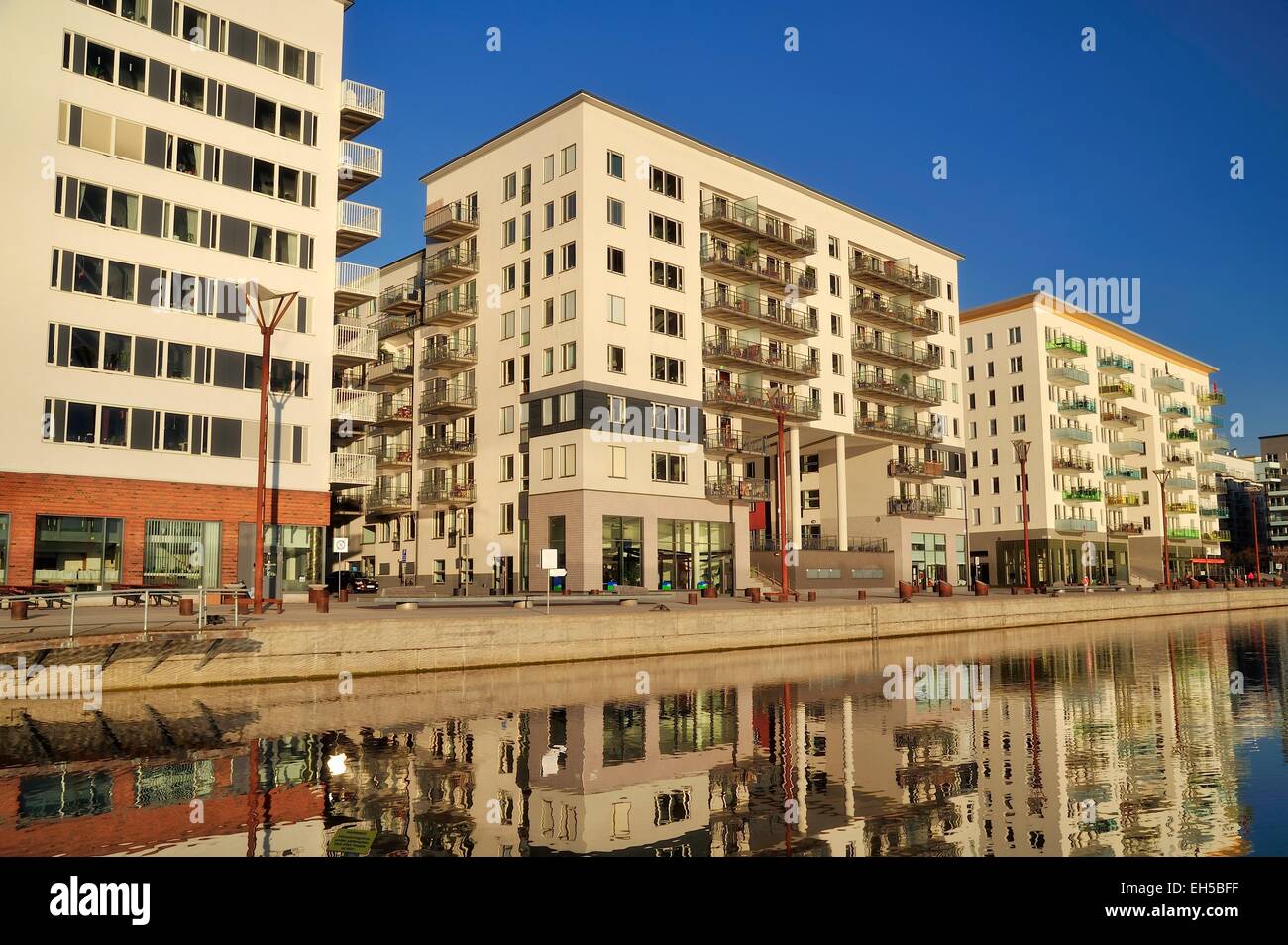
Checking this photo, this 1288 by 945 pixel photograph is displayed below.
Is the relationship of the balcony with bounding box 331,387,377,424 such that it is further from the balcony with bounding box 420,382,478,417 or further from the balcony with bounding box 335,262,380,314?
the balcony with bounding box 420,382,478,417

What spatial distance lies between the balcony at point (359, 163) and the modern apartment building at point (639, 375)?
444 inches

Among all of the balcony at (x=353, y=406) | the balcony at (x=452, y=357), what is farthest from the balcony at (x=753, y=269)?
the balcony at (x=353, y=406)

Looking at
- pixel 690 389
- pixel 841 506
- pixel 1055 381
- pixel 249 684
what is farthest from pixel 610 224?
pixel 1055 381

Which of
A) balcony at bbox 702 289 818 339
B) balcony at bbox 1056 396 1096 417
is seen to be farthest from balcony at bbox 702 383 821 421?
balcony at bbox 1056 396 1096 417

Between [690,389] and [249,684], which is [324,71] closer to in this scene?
[690,389]

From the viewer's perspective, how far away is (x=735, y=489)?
2211 inches

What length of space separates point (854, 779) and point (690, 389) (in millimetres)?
44367

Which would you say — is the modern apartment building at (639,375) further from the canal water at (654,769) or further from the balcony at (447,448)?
the canal water at (654,769)

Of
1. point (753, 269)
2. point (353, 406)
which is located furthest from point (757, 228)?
point (353, 406)

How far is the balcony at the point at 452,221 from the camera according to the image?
60.5 m

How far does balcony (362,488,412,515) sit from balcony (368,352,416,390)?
7797 millimetres

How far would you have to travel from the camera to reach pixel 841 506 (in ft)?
224

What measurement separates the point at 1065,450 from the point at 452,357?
64204mm
